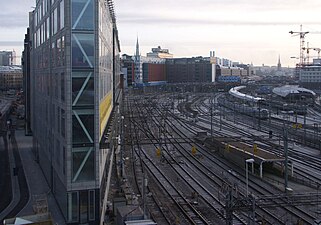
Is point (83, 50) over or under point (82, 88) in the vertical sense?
over

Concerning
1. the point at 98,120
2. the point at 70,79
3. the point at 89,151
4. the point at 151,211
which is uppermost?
the point at 70,79

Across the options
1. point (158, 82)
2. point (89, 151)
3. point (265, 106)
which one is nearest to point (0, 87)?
point (158, 82)

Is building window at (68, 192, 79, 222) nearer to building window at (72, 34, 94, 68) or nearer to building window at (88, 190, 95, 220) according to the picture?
building window at (88, 190, 95, 220)

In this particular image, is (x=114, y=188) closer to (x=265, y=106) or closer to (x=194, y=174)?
(x=194, y=174)

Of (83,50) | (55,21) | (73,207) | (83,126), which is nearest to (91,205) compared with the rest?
(73,207)

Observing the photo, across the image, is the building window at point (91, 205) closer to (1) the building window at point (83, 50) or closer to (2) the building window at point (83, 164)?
(2) the building window at point (83, 164)

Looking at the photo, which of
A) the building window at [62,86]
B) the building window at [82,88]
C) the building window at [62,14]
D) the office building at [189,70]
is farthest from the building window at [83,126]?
the office building at [189,70]

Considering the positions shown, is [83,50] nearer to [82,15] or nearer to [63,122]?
[82,15]

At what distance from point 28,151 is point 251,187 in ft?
43.1

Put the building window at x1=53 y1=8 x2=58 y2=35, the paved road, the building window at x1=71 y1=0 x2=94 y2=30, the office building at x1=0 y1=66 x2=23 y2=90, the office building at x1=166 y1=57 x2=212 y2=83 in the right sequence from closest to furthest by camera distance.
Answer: the building window at x1=71 y1=0 x2=94 y2=30, the building window at x1=53 y1=8 x2=58 y2=35, the paved road, the office building at x1=0 y1=66 x2=23 y2=90, the office building at x1=166 y1=57 x2=212 y2=83

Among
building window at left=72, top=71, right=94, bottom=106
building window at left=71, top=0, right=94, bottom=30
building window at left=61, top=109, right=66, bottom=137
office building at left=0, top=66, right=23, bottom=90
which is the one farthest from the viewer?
office building at left=0, top=66, right=23, bottom=90

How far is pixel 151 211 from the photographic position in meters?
14.2

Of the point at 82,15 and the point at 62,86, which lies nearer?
the point at 82,15

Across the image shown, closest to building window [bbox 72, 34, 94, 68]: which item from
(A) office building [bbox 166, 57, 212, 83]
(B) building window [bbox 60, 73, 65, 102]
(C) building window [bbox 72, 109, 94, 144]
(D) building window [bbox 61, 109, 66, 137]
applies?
(B) building window [bbox 60, 73, 65, 102]
